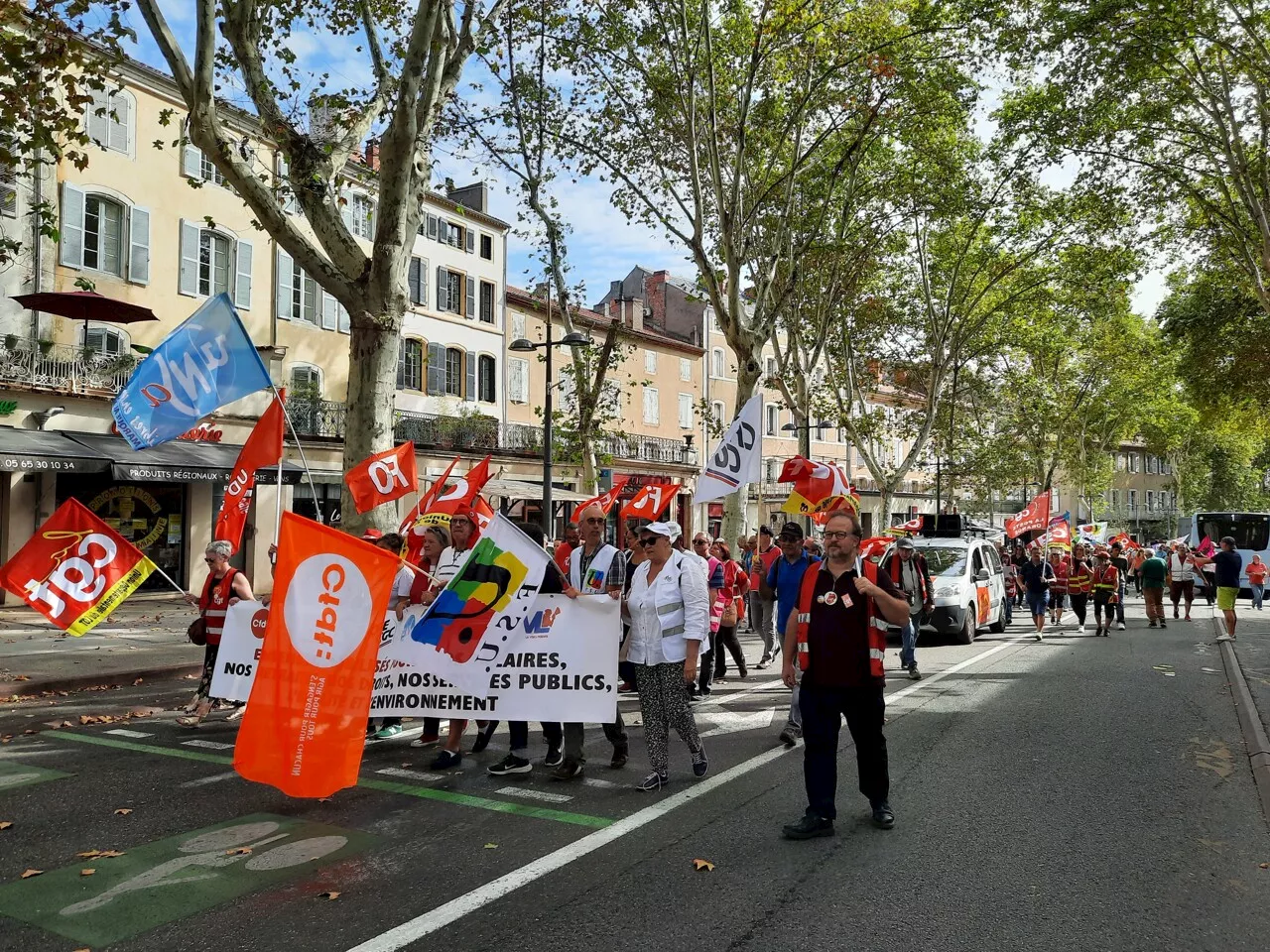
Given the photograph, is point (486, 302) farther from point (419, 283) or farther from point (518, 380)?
point (419, 283)

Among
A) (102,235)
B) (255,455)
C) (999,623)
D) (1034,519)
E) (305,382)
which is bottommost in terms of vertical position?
(999,623)

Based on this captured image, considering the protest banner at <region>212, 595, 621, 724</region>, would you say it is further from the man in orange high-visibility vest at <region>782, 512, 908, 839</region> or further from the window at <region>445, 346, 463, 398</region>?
the window at <region>445, 346, 463, 398</region>

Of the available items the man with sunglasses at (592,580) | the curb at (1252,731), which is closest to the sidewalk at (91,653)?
the man with sunglasses at (592,580)

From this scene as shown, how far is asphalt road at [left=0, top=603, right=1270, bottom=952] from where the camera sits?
4117 millimetres

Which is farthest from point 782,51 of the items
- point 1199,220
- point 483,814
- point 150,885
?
point 150,885

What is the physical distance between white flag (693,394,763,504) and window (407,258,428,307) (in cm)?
2143

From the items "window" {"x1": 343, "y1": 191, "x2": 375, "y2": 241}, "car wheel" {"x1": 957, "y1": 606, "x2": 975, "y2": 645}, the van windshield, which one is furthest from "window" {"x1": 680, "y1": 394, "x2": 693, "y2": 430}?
"car wheel" {"x1": 957, "y1": 606, "x2": 975, "y2": 645}

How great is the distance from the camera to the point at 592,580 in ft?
24.5

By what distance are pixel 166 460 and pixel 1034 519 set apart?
73.5ft

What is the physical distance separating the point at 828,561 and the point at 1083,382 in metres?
45.2

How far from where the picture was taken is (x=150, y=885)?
4652 millimetres

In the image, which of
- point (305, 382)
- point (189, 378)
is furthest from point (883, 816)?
point (305, 382)

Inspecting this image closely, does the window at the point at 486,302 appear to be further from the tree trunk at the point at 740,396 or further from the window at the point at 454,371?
the tree trunk at the point at 740,396

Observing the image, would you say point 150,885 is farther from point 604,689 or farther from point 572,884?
point 604,689
